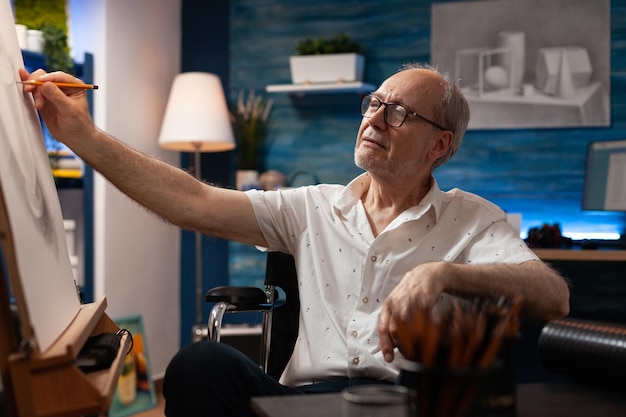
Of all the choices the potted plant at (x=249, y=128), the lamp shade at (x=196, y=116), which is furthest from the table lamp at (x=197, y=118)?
the potted plant at (x=249, y=128)

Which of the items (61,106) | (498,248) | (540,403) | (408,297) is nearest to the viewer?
(540,403)

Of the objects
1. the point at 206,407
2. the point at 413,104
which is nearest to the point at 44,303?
the point at 206,407

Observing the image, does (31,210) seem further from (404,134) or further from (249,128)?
(249,128)

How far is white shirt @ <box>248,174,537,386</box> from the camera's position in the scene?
1908 mm

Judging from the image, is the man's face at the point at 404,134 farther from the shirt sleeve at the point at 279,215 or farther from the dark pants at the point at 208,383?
the dark pants at the point at 208,383

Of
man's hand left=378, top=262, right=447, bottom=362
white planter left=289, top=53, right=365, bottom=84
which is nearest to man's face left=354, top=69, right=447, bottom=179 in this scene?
man's hand left=378, top=262, right=447, bottom=362

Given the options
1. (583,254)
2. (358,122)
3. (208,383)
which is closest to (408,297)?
(208,383)

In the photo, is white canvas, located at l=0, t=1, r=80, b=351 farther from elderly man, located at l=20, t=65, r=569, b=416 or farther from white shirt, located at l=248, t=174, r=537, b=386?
white shirt, located at l=248, t=174, r=537, b=386

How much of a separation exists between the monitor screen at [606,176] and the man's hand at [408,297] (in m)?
2.49

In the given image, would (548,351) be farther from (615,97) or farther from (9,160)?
(615,97)

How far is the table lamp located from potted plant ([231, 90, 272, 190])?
0.56ft

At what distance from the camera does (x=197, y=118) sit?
414 centimetres

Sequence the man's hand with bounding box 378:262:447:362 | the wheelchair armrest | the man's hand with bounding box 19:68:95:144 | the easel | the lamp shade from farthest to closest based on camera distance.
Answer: the lamp shade, the wheelchair armrest, the man's hand with bounding box 19:68:95:144, the man's hand with bounding box 378:262:447:362, the easel

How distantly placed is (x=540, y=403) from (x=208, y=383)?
0.57 meters
